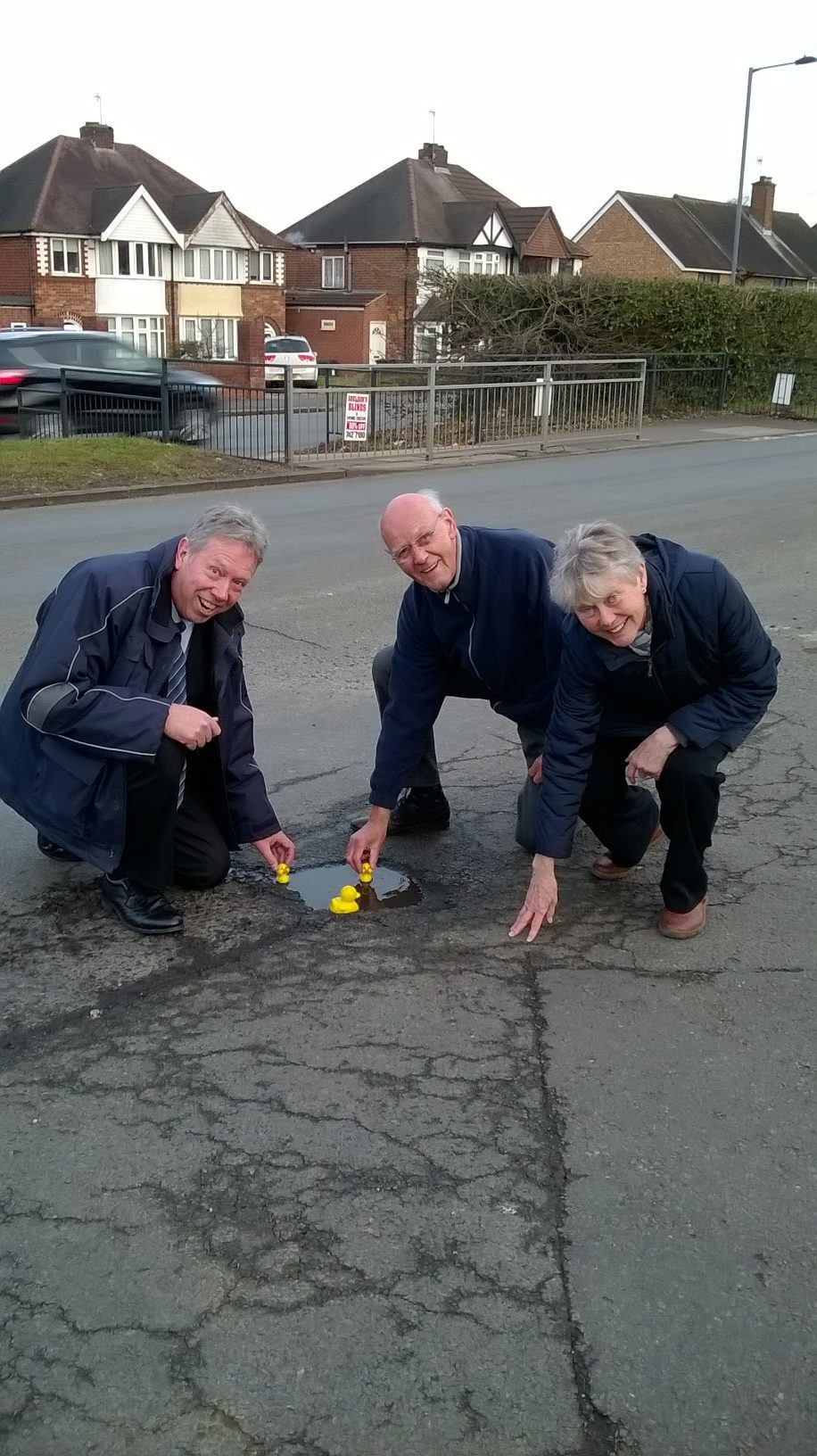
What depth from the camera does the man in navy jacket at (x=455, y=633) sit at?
4.08m

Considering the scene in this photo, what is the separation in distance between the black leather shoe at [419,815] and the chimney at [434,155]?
65.5m

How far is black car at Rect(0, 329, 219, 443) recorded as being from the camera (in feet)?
60.0

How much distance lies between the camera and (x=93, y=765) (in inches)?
154

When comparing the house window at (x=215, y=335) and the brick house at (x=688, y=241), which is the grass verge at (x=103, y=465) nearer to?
the house window at (x=215, y=335)

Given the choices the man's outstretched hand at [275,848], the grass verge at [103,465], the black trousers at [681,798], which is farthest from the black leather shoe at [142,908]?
the grass verge at [103,465]

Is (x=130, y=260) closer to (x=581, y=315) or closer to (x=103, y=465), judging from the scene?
(x=581, y=315)

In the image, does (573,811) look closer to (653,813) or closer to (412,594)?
(653,813)

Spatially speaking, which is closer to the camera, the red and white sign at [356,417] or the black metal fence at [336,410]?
the black metal fence at [336,410]

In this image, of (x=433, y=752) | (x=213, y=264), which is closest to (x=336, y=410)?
(x=433, y=752)

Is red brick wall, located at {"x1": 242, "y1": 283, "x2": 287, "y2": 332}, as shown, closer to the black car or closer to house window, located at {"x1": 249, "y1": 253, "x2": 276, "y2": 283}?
house window, located at {"x1": 249, "y1": 253, "x2": 276, "y2": 283}

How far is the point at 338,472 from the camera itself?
17141 mm

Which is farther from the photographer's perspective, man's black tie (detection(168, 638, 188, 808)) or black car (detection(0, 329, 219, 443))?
black car (detection(0, 329, 219, 443))

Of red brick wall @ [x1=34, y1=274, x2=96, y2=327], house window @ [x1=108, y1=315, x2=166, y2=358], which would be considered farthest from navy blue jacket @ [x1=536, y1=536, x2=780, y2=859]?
house window @ [x1=108, y1=315, x2=166, y2=358]

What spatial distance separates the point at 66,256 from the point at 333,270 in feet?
49.3
